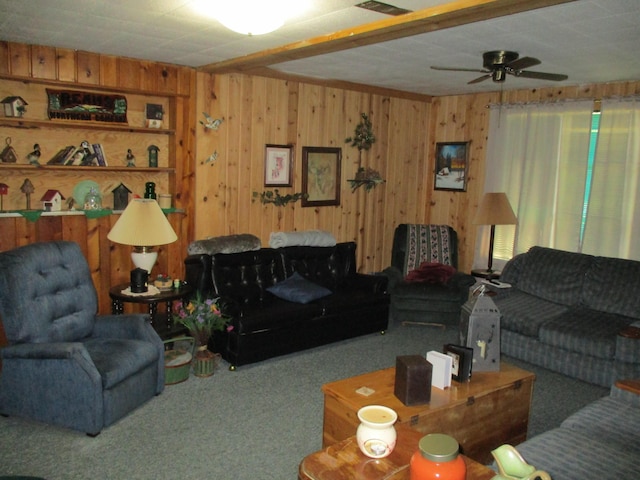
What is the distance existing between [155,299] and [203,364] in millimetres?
596

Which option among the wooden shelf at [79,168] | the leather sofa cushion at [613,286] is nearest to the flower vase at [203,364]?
the wooden shelf at [79,168]

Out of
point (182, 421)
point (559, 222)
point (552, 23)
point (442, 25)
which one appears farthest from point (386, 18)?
point (559, 222)

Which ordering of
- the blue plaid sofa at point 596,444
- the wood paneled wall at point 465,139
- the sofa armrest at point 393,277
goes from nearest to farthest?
1. the blue plaid sofa at point 596,444
2. the sofa armrest at point 393,277
3. the wood paneled wall at point 465,139

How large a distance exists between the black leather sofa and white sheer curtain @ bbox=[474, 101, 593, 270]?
5.57 ft

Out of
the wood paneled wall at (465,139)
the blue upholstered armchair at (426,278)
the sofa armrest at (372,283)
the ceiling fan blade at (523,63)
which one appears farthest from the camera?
the wood paneled wall at (465,139)

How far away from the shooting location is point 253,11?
280 centimetres

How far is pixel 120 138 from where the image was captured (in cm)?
490

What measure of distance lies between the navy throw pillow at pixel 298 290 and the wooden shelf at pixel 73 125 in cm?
171

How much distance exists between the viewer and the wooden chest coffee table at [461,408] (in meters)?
2.73

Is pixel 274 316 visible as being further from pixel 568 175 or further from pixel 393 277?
pixel 568 175

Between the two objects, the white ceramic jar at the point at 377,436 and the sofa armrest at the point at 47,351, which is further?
the sofa armrest at the point at 47,351

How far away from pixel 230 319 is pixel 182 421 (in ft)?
3.16

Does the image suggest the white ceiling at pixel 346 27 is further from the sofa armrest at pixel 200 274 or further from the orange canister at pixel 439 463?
the orange canister at pixel 439 463

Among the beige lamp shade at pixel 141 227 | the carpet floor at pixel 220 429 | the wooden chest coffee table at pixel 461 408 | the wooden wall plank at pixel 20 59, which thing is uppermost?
the wooden wall plank at pixel 20 59
